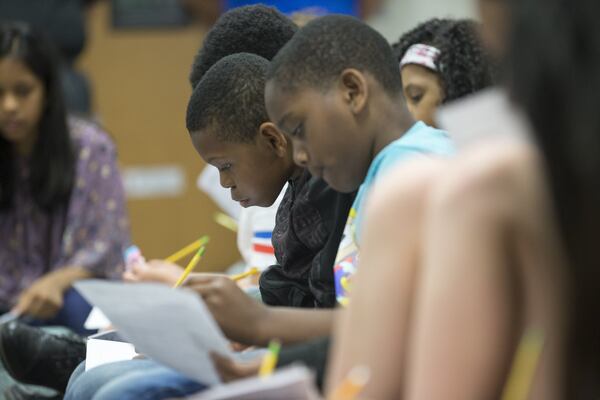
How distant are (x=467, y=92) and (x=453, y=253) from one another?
113 centimetres

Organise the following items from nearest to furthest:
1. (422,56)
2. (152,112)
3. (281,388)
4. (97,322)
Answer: (281,388), (422,56), (97,322), (152,112)

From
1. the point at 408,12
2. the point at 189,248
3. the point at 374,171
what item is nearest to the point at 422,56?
the point at 189,248

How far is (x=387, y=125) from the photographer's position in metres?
1.45

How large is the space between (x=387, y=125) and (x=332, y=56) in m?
0.11

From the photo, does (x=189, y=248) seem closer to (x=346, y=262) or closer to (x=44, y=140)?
(x=346, y=262)

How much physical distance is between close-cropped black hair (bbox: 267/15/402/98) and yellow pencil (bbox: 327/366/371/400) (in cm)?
52

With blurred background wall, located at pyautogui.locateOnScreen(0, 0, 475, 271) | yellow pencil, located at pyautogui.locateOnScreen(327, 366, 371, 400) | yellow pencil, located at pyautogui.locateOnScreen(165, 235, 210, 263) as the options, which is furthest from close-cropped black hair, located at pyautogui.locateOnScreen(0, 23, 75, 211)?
yellow pencil, located at pyautogui.locateOnScreen(327, 366, 371, 400)

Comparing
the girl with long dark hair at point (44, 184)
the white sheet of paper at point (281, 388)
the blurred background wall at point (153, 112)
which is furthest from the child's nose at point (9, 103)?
the white sheet of paper at point (281, 388)

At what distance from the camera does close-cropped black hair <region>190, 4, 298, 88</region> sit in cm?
193

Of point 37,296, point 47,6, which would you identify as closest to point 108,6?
point 47,6

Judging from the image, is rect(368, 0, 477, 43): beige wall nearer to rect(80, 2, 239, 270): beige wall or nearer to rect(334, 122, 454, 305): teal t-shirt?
rect(80, 2, 239, 270): beige wall

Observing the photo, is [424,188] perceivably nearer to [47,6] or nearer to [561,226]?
[561,226]

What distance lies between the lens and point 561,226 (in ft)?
2.71

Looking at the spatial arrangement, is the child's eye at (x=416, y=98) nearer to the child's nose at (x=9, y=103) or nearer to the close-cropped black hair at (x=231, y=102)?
the close-cropped black hair at (x=231, y=102)
